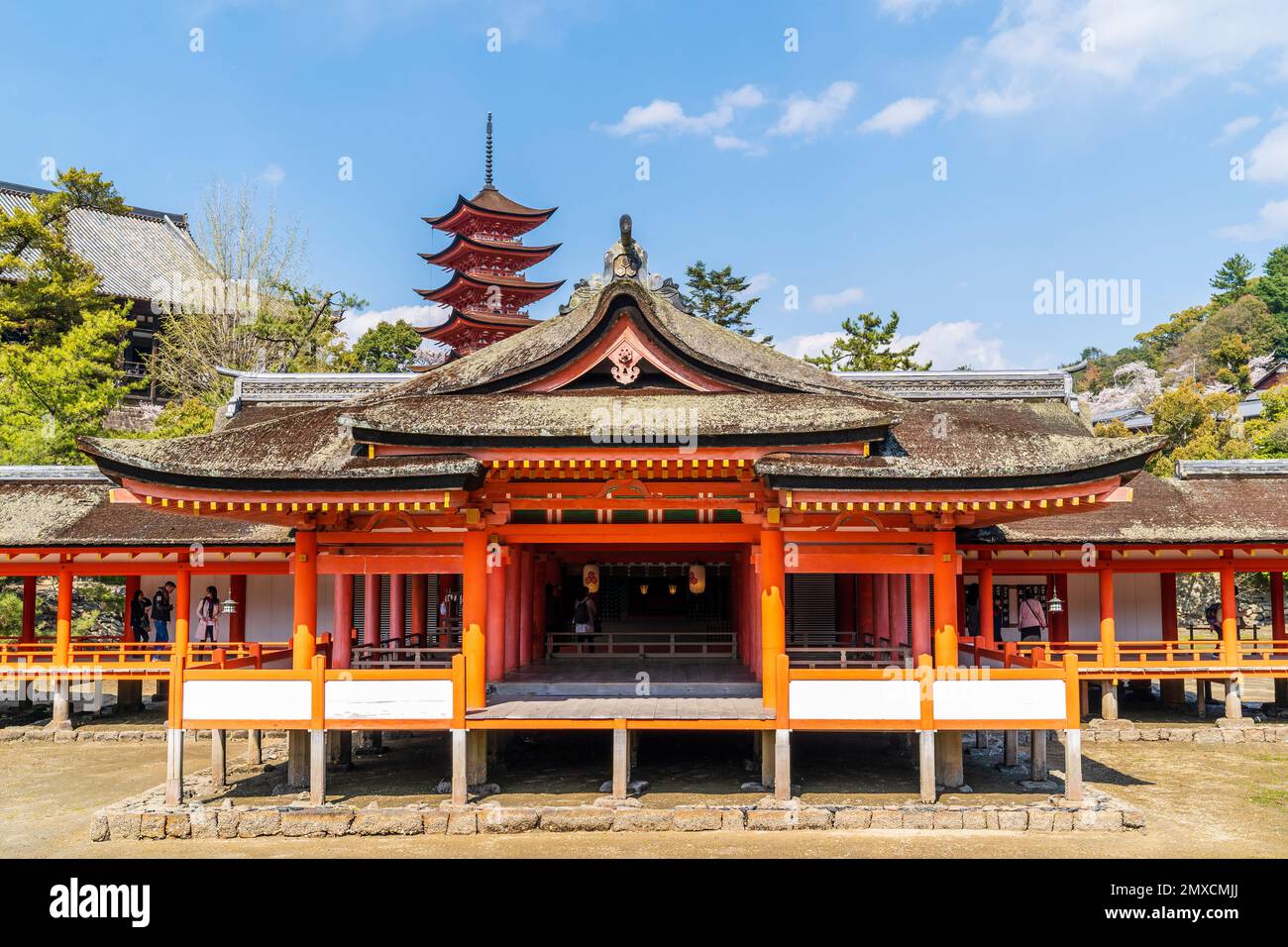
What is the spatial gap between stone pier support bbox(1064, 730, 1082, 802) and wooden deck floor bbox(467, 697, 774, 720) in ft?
15.0

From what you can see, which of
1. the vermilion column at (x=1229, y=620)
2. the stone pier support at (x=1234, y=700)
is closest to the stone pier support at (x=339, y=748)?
the vermilion column at (x=1229, y=620)

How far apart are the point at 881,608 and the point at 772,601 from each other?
5.96 m

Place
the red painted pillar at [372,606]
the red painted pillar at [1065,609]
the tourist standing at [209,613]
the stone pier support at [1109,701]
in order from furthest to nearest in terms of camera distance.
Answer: the red painted pillar at [1065,609]
the tourist standing at [209,613]
the stone pier support at [1109,701]
the red painted pillar at [372,606]

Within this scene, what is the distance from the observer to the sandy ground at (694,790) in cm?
1341

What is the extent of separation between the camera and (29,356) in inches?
1246

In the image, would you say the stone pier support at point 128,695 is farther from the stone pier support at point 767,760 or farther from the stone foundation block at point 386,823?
the stone pier support at point 767,760

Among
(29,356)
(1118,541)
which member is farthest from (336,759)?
(29,356)

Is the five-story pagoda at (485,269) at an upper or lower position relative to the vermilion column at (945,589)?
upper

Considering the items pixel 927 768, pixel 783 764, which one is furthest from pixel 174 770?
pixel 927 768

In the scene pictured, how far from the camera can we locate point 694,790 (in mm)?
15875

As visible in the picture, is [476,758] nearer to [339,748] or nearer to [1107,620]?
[339,748]

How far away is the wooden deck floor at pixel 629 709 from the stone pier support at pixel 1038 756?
4.79 m

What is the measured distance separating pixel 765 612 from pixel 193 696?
908 centimetres
